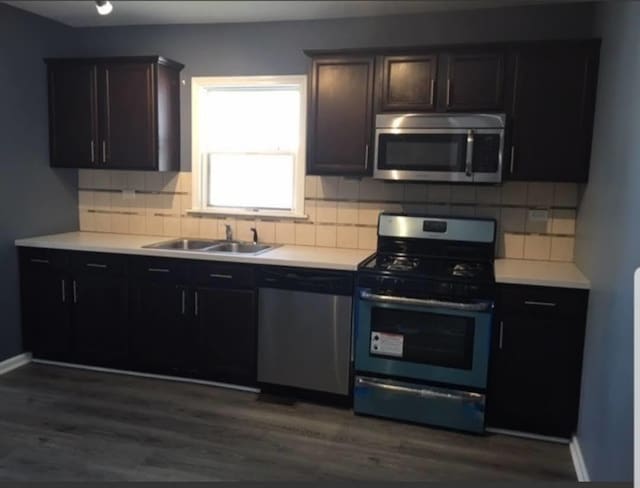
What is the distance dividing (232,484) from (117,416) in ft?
8.30

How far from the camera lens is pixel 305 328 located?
3.14 metres

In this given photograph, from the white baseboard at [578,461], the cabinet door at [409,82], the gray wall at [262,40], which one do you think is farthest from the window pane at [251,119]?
the white baseboard at [578,461]

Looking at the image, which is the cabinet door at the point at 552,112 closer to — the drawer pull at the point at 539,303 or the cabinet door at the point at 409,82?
the cabinet door at the point at 409,82

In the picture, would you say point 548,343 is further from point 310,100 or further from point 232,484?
point 232,484

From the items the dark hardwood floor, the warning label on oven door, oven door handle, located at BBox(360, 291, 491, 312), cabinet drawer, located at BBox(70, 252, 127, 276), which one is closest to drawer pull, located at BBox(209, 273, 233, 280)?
cabinet drawer, located at BBox(70, 252, 127, 276)

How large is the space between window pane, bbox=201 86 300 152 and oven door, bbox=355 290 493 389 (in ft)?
4.51

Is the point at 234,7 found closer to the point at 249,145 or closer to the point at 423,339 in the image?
the point at 423,339

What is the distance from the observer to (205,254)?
3264 mm

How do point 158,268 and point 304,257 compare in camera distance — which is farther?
point 158,268

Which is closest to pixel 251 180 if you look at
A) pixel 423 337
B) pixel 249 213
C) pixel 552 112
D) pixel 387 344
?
pixel 249 213

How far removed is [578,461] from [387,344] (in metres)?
1.08

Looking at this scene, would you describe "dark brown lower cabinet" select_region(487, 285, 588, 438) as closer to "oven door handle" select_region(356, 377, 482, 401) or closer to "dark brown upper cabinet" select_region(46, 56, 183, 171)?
"oven door handle" select_region(356, 377, 482, 401)

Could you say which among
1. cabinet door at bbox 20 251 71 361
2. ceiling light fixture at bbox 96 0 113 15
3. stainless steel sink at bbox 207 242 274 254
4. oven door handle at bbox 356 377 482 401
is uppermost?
ceiling light fixture at bbox 96 0 113 15

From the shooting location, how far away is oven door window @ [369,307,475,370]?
9.36ft
